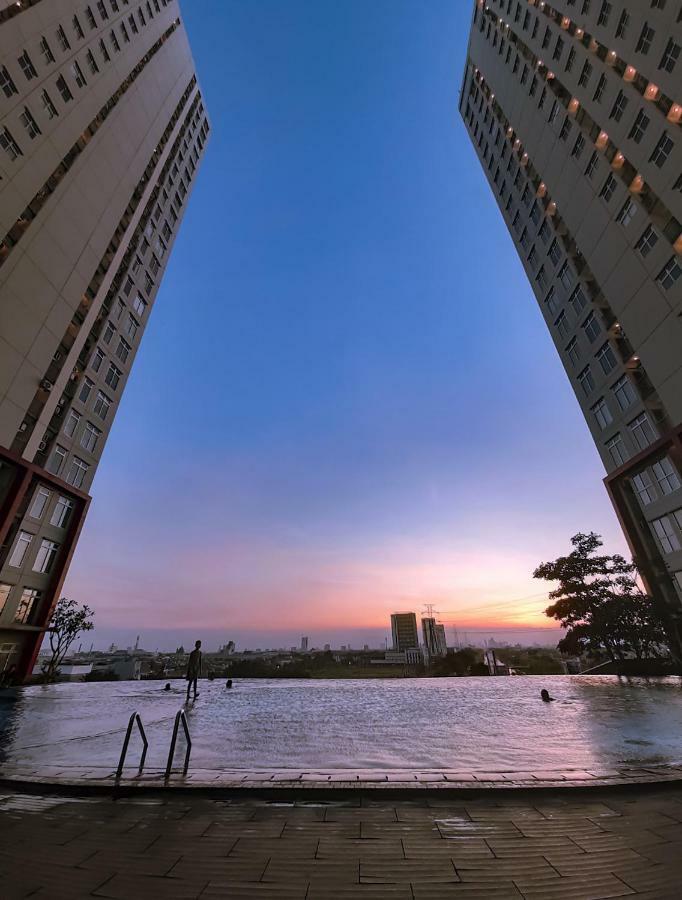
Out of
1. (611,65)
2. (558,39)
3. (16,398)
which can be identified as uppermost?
(558,39)

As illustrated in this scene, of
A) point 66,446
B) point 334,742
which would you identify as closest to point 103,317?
point 66,446

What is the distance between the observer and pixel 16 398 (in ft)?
88.6

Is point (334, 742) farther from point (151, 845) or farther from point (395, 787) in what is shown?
point (151, 845)

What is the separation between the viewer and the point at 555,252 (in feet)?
127

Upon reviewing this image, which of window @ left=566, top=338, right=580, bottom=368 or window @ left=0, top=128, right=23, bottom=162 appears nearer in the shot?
window @ left=0, top=128, right=23, bottom=162

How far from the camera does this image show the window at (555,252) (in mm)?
38231

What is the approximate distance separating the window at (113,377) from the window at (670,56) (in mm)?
47941

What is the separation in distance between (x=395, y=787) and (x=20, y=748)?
8457mm

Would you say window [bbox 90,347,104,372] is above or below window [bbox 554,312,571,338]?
below

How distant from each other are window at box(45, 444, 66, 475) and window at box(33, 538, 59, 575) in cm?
547

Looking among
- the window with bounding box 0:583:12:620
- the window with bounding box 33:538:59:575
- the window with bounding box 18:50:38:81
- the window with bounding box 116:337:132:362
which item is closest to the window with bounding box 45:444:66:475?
the window with bounding box 33:538:59:575

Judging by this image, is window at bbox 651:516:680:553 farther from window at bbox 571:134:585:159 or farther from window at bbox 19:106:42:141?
window at bbox 19:106:42:141

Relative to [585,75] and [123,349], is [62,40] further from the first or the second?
[585,75]

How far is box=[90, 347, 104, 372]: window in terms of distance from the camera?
117ft
